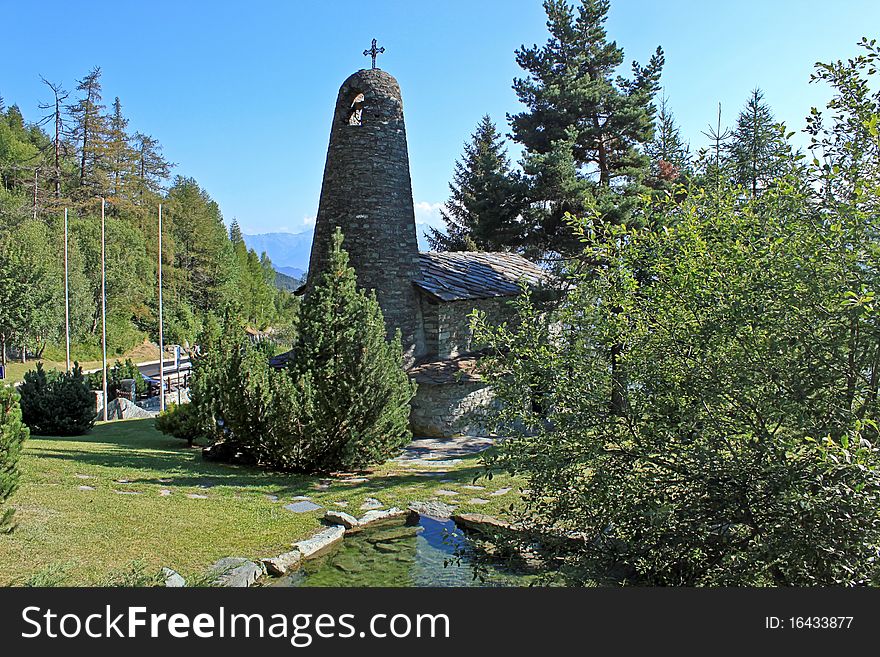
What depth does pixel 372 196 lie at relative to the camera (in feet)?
51.8

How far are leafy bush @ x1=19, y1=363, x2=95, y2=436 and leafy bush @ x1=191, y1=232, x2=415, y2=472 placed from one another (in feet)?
20.3

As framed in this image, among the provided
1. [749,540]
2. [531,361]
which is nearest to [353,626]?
[531,361]

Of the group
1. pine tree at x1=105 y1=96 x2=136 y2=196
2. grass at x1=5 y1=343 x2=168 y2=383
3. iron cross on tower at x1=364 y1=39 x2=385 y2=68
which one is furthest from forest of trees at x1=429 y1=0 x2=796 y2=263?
pine tree at x1=105 y1=96 x2=136 y2=196

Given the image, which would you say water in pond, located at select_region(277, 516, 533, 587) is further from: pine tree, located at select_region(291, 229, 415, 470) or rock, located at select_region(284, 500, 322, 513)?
pine tree, located at select_region(291, 229, 415, 470)

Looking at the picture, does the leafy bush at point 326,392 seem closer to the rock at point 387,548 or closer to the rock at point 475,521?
the rock at point 475,521

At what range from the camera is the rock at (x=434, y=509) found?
30.6 feet

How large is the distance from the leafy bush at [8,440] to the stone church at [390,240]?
9.68m

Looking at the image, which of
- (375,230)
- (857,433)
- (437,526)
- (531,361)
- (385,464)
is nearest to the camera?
(857,433)

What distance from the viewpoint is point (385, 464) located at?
508 inches

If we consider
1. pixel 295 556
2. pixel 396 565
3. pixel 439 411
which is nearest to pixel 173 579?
pixel 295 556

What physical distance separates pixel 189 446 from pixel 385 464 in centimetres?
508

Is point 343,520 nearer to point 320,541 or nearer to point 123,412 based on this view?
point 320,541

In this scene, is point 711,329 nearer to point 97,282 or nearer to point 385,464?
point 385,464

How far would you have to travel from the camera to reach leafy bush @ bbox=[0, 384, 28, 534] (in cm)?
596
